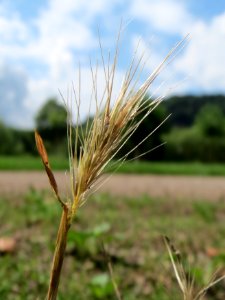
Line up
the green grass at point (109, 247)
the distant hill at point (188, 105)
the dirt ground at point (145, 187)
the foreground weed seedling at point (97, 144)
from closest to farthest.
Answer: the foreground weed seedling at point (97, 144) < the green grass at point (109, 247) < the dirt ground at point (145, 187) < the distant hill at point (188, 105)

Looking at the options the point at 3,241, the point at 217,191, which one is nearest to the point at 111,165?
the point at 3,241

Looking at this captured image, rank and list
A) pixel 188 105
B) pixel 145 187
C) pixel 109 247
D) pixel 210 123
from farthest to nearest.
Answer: pixel 188 105
pixel 210 123
pixel 145 187
pixel 109 247

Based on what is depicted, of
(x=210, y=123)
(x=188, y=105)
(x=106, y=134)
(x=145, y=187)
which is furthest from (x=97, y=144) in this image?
(x=188, y=105)

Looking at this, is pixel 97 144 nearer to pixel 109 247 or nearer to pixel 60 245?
pixel 60 245

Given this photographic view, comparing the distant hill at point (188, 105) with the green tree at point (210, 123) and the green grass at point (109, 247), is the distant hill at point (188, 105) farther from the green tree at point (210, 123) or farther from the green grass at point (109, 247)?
the green grass at point (109, 247)

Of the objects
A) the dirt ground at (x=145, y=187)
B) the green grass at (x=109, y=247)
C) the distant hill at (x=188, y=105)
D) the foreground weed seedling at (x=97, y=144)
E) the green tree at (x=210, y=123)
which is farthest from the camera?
the distant hill at (x=188, y=105)

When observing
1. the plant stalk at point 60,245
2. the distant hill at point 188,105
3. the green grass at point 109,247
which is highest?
the distant hill at point 188,105

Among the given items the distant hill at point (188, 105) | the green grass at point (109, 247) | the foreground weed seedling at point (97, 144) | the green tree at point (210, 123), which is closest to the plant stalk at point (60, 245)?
the foreground weed seedling at point (97, 144)

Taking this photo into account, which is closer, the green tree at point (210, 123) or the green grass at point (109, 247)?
the green grass at point (109, 247)

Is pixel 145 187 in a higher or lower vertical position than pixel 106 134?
lower
